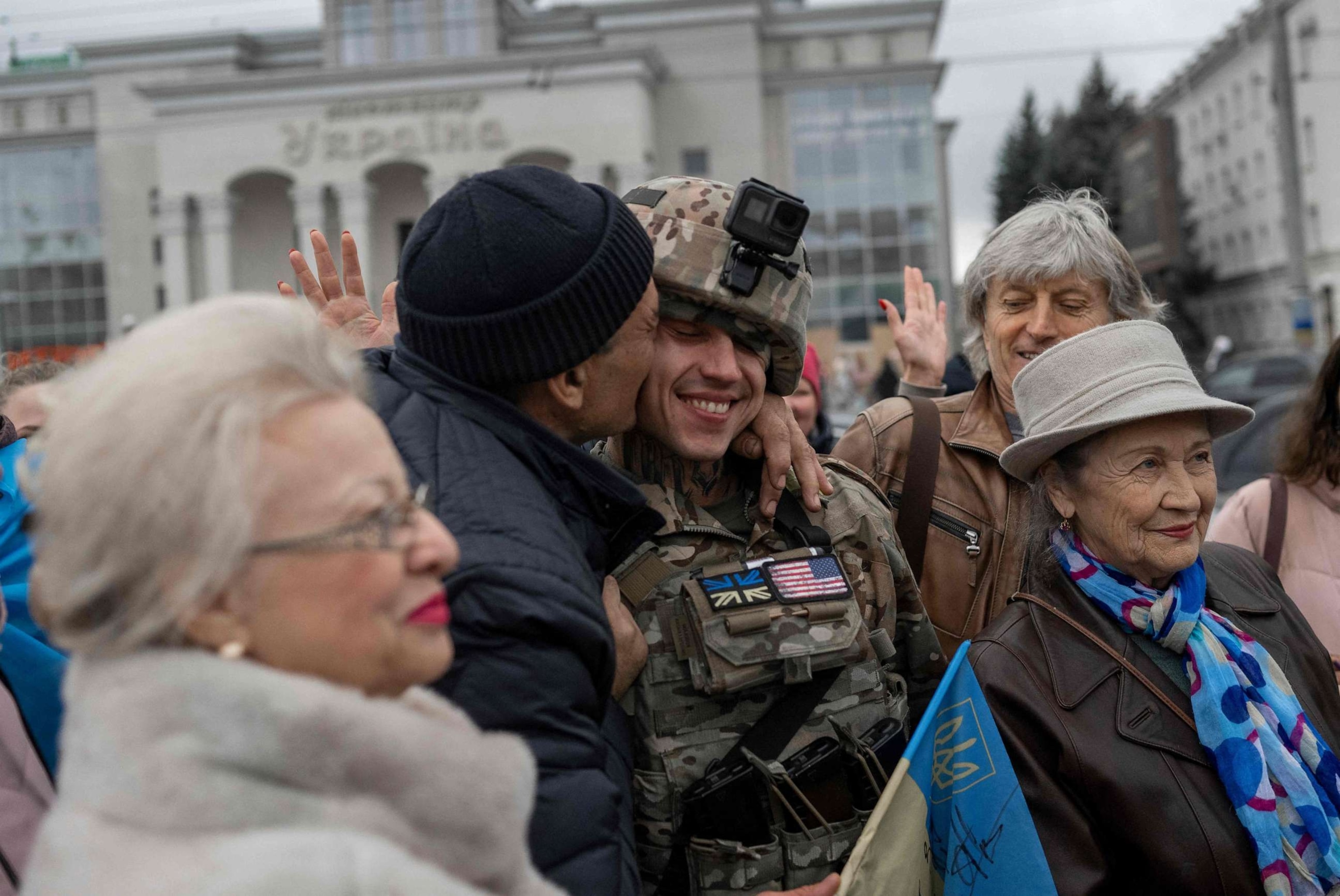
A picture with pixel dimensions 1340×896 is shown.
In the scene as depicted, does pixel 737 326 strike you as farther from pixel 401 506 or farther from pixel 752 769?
pixel 401 506

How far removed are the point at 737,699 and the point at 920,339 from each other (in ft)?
6.24

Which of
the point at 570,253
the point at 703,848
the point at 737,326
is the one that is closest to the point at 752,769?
the point at 703,848

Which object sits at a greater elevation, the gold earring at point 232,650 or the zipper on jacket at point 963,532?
the gold earring at point 232,650

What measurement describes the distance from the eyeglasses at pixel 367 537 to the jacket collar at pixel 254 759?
130mm

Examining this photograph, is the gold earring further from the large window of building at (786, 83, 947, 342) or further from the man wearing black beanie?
the large window of building at (786, 83, 947, 342)

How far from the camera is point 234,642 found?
1.18 meters

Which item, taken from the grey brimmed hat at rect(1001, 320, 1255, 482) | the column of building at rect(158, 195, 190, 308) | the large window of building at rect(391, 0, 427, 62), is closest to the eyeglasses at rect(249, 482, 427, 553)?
the grey brimmed hat at rect(1001, 320, 1255, 482)

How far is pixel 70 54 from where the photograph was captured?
5247 centimetres

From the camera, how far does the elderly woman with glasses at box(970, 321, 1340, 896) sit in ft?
7.70

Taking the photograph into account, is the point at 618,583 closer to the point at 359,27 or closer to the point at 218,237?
the point at 218,237

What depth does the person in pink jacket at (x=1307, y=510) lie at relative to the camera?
11.6 ft

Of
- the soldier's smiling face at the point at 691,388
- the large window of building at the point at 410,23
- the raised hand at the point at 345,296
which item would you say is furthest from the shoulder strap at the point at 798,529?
the large window of building at the point at 410,23

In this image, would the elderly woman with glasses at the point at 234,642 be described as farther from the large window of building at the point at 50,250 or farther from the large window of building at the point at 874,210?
the large window of building at the point at 50,250

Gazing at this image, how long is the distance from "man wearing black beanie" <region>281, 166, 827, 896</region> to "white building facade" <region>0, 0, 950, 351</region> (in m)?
35.1
